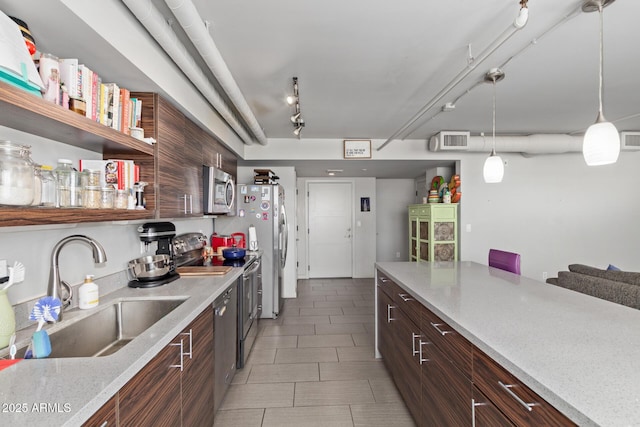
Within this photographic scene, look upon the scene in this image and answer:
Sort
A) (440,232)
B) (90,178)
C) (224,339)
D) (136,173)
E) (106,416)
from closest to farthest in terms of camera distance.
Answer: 1. (106,416)
2. (90,178)
3. (136,173)
4. (224,339)
5. (440,232)

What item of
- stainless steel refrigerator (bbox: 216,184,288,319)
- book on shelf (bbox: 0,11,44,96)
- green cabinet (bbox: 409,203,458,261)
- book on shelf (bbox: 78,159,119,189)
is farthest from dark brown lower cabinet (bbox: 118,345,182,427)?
green cabinet (bbox: 409,203,458,261)

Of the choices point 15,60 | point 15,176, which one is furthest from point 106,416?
point 15,60

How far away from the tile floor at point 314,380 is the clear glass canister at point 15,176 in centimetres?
179

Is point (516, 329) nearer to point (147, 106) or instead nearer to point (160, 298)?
point (160, 298)

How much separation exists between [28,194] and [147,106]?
1.08 m

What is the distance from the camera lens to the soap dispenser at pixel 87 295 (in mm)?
1550

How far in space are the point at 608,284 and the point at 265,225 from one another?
11.2 ft

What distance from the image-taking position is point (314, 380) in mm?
2453

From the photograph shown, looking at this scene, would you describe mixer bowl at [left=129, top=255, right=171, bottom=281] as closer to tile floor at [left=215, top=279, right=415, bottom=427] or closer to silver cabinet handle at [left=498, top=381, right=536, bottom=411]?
tile floor at [left=215, top=279, right=415, bottom=427]

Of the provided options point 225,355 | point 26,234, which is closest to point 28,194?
point 26,234

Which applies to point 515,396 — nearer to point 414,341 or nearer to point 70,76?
point 414,341

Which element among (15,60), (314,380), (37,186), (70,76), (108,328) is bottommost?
(314,380)

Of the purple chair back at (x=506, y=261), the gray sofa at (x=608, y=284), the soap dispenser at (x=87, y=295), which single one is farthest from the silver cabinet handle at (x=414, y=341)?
the soap dispenser at (x=87, y=295)

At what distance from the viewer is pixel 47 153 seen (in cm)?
149
